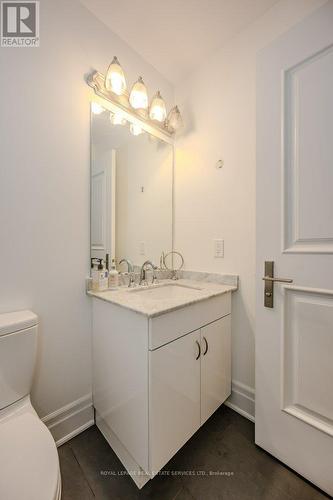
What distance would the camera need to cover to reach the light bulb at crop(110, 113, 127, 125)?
1360mm

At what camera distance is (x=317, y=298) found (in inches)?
36.0

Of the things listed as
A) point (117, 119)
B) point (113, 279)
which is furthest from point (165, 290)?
point (117, 119)

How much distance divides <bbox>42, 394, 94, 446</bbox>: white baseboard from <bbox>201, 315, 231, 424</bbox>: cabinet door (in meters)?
0.68

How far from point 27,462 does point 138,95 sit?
1.81 meters

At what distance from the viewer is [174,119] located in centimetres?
159

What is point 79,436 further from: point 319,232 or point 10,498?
point 319,232

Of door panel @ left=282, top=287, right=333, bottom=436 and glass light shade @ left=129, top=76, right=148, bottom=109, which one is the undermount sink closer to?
door panel @ left=282, top=287, right=333, bottom=436

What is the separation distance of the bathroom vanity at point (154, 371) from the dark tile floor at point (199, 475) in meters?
0.07

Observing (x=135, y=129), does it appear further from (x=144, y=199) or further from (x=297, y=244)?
(x=297, y=244)

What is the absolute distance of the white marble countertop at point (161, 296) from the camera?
925 mm

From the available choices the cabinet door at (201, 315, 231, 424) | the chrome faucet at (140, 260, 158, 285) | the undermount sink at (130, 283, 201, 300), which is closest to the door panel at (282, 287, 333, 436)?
the cabinet door at (201, 315, 231, 424)

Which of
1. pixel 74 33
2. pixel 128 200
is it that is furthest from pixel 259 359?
pixel 74 33

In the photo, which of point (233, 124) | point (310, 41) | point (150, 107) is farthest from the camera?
point (150, 107)

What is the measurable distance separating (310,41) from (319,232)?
2.69 feet
